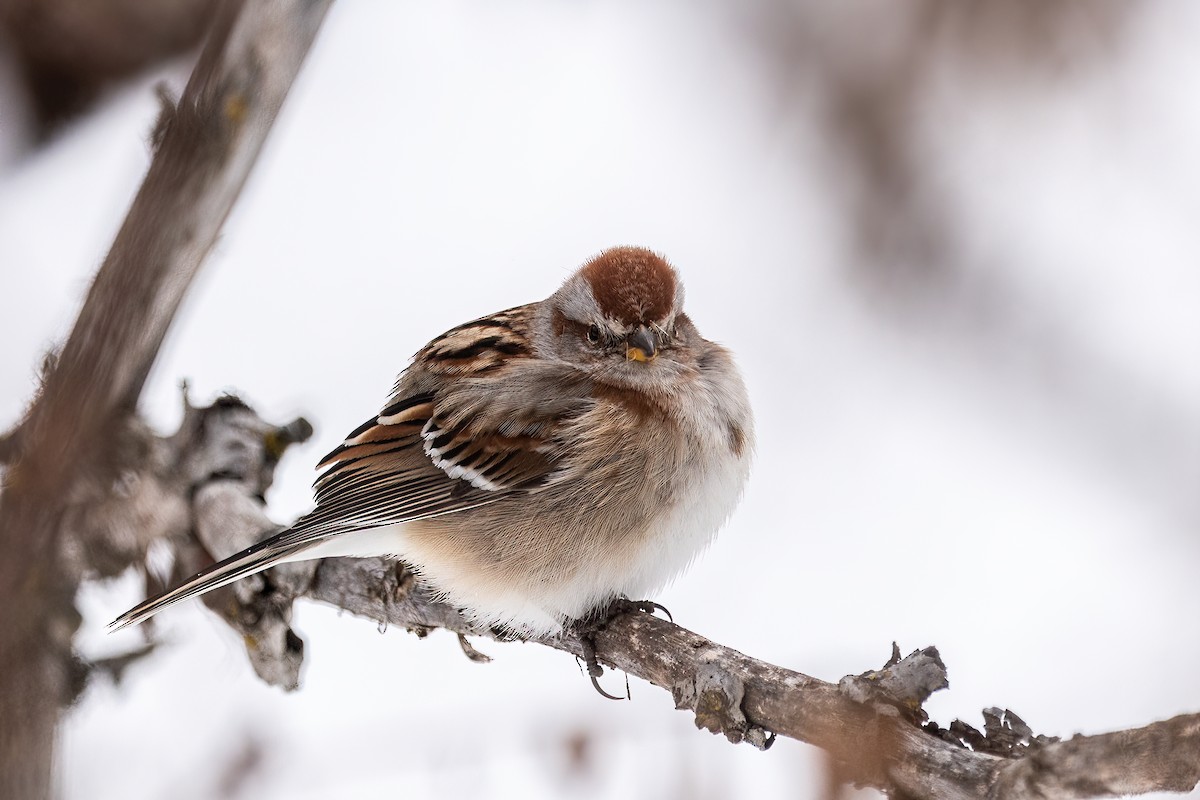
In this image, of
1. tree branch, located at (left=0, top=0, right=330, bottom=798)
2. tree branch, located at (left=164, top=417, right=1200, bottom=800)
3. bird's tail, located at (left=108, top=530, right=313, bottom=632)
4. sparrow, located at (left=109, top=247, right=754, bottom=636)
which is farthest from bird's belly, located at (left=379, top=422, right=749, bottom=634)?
tree branch, located at (left=0, top=0, right=330, bottom=798)

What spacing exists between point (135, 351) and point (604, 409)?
134 centimetres

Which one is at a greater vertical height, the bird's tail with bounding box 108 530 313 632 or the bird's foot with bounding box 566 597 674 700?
the bird's foot with bounding box 566 597 674 700

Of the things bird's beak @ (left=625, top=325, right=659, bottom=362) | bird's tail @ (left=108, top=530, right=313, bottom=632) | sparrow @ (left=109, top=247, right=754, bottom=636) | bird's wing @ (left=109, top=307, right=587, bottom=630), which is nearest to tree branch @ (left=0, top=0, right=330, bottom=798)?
bird's tail @ (left=108, top=530, right=313, bottom=632)

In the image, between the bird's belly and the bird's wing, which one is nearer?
the bird's belly

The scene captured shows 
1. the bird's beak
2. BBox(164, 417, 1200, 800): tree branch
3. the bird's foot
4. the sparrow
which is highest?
the bird's beak

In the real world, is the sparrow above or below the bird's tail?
above

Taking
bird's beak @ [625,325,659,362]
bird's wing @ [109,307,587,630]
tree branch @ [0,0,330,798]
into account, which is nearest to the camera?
tree branch @ [0,0,330,798]

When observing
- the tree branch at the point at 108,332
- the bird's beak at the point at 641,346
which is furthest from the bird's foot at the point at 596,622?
the tree branch at the point at 108,332

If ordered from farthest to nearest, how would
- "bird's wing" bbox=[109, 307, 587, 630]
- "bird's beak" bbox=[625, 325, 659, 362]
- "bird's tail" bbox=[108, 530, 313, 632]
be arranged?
"bird's beak" bbox=[625, 325, 659, 362], "bird's wing" bbox=[109, 307, 587, 630], "bird's tail" bbox=[108, 530, 313, 632]

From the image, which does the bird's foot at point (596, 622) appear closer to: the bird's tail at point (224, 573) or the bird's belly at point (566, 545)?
the bird's belly at point (566, 545)

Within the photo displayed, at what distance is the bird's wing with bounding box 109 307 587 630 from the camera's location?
10.0ft

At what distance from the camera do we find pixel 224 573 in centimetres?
285

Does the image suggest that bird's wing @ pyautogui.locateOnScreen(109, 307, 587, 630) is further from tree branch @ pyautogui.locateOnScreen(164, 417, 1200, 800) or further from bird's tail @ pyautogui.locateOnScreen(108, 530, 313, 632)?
tree branch @ pyautogui.locateOnScreen(164, 417, 1200, 800)

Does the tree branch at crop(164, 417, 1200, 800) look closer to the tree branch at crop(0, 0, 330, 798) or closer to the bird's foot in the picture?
the bird's foot
